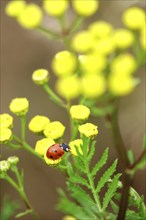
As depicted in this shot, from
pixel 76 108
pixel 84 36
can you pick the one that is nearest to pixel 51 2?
pixel 84 36

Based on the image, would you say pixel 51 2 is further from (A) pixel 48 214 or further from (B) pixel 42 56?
(B) pixel 42 56

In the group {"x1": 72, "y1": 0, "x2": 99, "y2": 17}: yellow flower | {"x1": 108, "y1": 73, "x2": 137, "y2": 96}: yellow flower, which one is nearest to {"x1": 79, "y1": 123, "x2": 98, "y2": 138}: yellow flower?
{"x1": 72, "y1": 0, "x2": 99, "y2": 17}: yellow flower

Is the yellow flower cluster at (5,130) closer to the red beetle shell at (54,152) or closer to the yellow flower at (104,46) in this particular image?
the red beetle shell at (54,152)

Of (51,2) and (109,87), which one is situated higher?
Answer: (51,2)

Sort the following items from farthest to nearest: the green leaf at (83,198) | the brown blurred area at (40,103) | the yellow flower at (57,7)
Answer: the brown blurred area at (40,103)
the green leaf at (83,198)
the yellow flower at (57,7)

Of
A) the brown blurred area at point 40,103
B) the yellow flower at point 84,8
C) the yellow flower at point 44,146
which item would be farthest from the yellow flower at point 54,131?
the brown blurred area at point 40,103

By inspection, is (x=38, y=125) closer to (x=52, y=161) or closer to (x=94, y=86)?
(x=52, y=161)

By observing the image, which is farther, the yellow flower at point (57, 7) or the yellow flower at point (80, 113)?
the yellow flower at point (80, 113)
